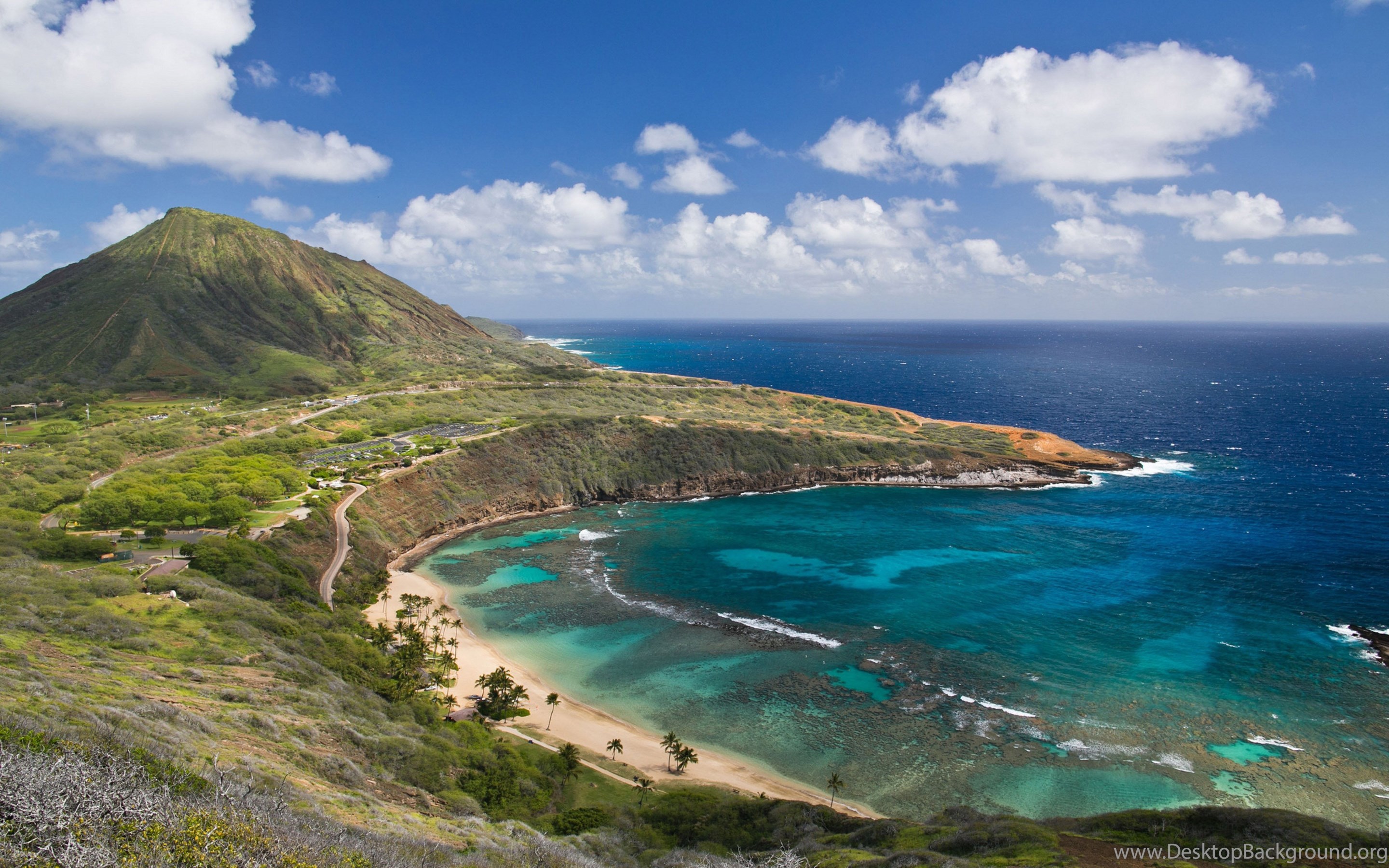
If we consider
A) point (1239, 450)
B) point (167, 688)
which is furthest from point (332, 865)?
point (1239, 450)

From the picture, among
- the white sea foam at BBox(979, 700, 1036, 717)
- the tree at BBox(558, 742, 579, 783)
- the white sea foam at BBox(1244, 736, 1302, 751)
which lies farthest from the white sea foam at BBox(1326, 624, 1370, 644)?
the tree at BBox(558, 742, 579, 783)

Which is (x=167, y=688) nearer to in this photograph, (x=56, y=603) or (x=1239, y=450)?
(x=56, y=603)

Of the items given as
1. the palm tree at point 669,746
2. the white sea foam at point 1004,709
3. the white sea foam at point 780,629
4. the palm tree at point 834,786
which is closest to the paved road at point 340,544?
the palm tree at point 669,746

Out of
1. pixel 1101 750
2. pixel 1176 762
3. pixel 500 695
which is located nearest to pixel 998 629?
pixel 1101 750

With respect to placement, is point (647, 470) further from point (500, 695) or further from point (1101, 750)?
point (1101, 750)

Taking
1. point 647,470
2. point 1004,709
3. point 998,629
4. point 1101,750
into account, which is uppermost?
point 647,470

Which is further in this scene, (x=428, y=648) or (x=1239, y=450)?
(x=1239, y=450)
